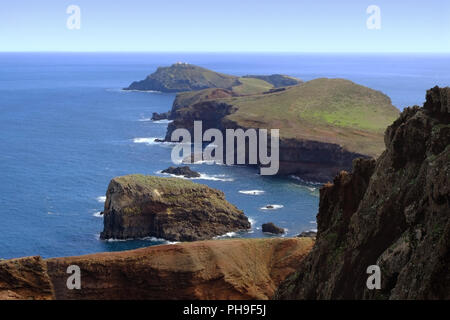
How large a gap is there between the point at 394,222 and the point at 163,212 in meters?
69.1

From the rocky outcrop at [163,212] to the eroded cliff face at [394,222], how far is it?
55888mm

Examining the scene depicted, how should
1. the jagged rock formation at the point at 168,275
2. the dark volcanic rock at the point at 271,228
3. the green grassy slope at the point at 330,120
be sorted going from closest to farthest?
the jagged rock formation at the point at 168,275
the dark volcanic rock at the point at 271,228
the green grassy slope at the point at 330,120

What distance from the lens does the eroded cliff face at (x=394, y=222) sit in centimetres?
3323

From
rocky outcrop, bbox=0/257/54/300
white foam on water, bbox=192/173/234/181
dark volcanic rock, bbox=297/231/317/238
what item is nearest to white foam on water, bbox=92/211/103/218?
white foam on water, bbox=192/173/234/181

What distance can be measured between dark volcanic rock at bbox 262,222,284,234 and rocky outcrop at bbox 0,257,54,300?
5527cm

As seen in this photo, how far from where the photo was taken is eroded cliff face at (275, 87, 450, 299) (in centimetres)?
3323

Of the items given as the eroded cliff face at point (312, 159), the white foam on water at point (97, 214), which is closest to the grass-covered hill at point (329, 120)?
the eroded cliff face at point (312, 159)

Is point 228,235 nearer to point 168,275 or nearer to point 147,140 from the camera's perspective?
point 168,275

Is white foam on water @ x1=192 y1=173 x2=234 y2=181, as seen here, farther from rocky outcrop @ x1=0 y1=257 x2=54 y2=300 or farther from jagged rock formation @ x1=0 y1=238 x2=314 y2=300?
rocky outcrop @ x1=0 y1=257 x2=54 y2=300

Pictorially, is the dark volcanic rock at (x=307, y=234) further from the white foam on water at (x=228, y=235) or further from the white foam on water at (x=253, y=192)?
the white foam on water at (x=253, y=192)

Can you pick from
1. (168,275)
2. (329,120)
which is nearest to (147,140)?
(329,120)

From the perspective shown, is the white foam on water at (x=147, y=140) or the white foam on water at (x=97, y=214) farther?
the white foam on water at (x=147, y=140)

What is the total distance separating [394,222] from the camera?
3900 centimetres
